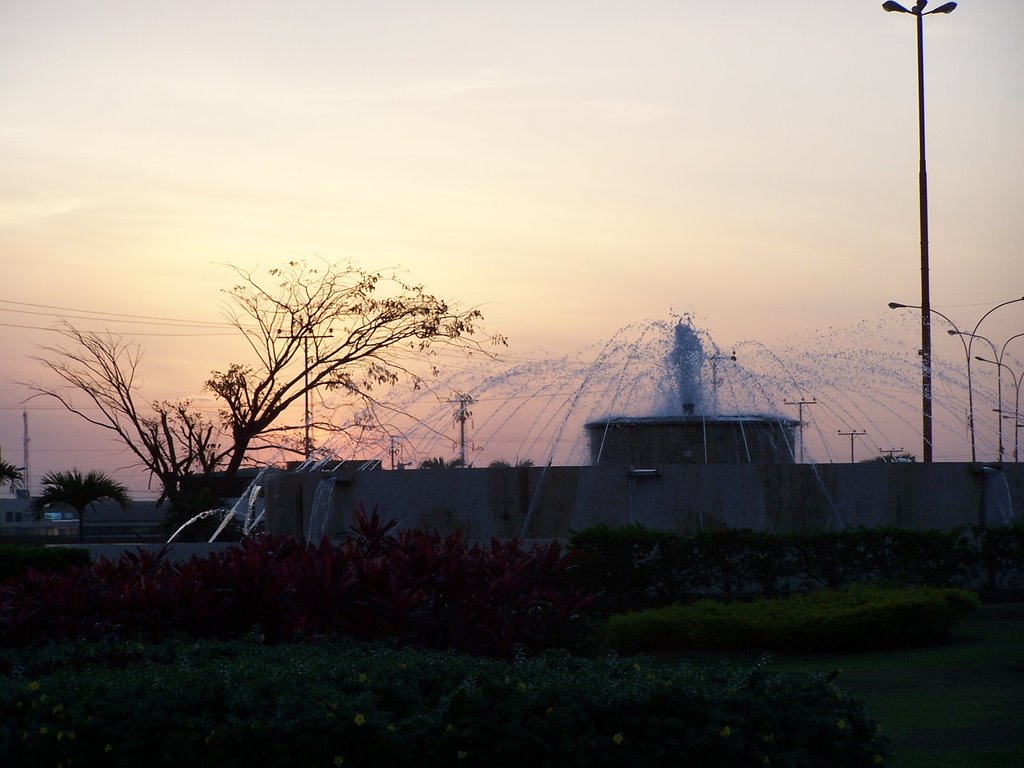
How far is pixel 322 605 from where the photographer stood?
8.16m

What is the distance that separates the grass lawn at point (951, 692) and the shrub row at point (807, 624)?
6.8 inches

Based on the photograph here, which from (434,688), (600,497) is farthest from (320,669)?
(600,497)

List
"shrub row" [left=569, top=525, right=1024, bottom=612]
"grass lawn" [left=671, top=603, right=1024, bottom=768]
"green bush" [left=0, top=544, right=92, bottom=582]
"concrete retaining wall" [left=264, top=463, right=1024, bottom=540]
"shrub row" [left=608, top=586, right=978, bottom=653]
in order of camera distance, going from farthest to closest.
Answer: "green bush" [left=0, top=544, right=92, bottom=582]
"concrete retaining wall" [left=264, top=463, right=1024, bottom=540]
"shrub row" [left=569, top=525, right=1024, bottom=612]
"shrub row" [left=608, top=586, right=978, bottom=653]
"grass lawn" [left=671, top=603, right=1024, bottom=768]

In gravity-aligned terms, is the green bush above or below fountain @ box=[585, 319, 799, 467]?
below

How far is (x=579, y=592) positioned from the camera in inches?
333

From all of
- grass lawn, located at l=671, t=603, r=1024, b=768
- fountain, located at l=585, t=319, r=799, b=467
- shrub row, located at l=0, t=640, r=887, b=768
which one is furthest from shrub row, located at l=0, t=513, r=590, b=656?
fountain, located at l=585, t=319, r=799, b=467

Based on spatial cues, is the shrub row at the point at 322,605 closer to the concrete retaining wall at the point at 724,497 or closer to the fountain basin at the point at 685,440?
the concrete retaining wall at the point at 724,497

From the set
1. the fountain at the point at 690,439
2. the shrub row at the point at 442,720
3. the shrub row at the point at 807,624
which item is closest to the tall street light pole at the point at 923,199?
the fountain at the point at 690,439

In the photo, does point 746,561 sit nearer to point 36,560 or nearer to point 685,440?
point 685,440

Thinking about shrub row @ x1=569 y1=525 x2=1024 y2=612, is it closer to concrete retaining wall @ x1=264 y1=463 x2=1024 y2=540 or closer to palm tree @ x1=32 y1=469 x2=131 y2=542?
concrete retaining wall @ x1=264 y1=463 x2=1024 y2=540

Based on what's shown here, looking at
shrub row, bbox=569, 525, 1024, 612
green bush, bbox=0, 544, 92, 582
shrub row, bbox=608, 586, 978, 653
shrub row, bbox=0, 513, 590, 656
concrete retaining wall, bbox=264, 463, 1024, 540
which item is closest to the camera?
shrub row, bbox=0, 513, 590, 656

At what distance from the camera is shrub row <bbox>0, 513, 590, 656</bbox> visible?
8102 millimetres

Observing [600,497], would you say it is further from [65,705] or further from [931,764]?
[65,705]

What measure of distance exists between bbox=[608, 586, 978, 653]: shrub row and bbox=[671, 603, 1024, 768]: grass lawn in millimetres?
174
